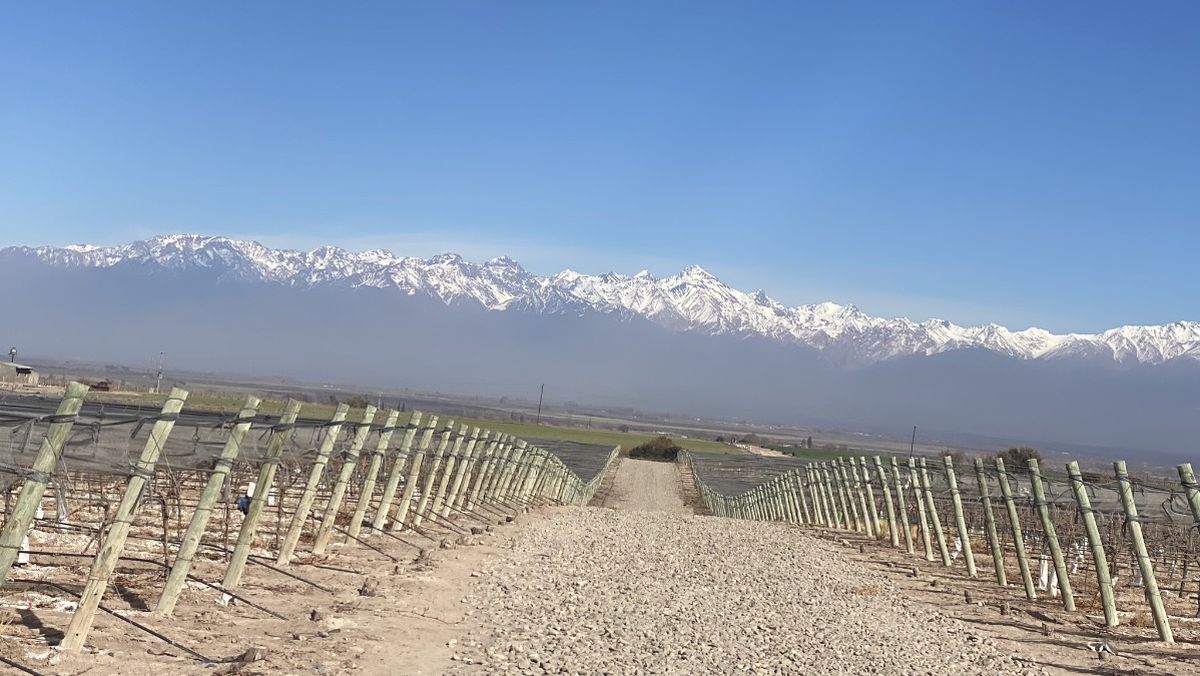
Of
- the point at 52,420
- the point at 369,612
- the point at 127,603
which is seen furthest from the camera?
the point at 369,612

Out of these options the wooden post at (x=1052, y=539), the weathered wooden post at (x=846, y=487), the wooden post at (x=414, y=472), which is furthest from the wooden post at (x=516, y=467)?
the wooden post at (x=1052, y=539)

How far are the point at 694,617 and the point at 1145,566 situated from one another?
471 cm

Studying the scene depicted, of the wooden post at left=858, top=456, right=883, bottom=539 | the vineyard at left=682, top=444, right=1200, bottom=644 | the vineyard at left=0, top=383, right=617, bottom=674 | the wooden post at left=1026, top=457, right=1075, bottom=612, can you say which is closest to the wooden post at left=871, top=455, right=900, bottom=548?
the vineyard at left=682, top=444, right=1200, bottom=644

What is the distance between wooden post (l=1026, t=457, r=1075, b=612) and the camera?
1526 cm

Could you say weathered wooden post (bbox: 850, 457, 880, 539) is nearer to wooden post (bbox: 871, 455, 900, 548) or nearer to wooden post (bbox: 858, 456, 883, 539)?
wooden post (bbox: 858, 456, 883, 539)

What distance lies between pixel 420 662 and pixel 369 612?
196 cm

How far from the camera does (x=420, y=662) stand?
9.49 metres

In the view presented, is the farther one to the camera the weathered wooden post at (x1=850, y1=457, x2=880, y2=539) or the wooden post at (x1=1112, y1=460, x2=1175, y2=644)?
the weathered wooden post at (x1=850, y1=457, x2=880, y2=539)

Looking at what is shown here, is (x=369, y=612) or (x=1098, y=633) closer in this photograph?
(x=369, y=612)

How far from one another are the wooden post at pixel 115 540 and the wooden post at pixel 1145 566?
9469 millimetres

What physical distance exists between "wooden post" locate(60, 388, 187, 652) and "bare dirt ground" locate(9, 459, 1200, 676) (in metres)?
0.17

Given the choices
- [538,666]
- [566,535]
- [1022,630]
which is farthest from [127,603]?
[566,535]

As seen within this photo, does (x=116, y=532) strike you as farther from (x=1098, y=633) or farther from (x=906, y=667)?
(x=1098, y=633)

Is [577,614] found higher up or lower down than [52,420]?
lower down
